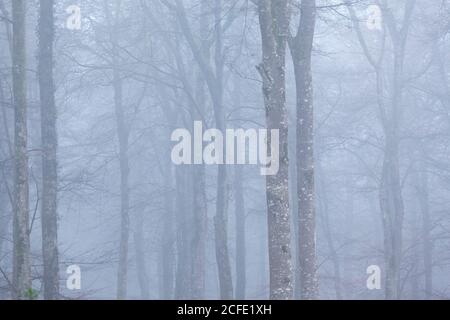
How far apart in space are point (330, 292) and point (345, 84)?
431 inches

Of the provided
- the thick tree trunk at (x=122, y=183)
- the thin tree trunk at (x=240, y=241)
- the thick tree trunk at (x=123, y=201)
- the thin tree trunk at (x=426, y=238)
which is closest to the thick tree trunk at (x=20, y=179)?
the thick tree trunk at (x=122, y=183)

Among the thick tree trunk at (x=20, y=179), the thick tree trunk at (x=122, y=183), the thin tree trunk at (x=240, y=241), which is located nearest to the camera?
the thick tree trunk at (x=20, y=179)

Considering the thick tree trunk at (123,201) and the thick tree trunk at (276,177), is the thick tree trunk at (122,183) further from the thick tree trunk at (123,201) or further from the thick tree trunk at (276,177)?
the thick tree trunk at (276,177)

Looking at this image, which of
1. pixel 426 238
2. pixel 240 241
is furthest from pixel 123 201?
pixel 426 238

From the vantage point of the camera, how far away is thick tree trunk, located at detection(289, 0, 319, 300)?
37.9 feet

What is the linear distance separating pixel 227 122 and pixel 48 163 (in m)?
12.7

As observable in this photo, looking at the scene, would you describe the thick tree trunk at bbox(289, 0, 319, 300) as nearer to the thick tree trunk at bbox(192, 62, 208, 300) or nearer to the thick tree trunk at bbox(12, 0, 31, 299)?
the thick tree trunk at bbox(12, 0, 31, 299)

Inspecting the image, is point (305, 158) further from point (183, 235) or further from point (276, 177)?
point (183, 235)

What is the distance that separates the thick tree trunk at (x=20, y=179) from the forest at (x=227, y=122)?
3cm

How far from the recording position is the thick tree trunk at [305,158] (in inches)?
455

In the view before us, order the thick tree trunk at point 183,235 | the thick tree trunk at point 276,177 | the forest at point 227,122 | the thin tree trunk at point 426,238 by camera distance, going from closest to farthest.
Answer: the thick tree trunk at point 276,177 → the forest at point 227,122 → the thick tree trunk at point 183,235 → the thin tree trunk at point 426,238
